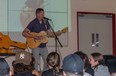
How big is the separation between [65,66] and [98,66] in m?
1.76

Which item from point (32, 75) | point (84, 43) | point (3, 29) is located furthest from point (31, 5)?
point (32, 75)

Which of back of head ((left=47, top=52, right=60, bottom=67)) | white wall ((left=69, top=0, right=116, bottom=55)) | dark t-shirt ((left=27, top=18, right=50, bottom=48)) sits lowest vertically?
back of head ((left=47, top=52, right=60, bottom=67))

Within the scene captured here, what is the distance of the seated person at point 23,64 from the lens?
3.14 m

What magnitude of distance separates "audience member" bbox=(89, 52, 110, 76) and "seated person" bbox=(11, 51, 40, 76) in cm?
106

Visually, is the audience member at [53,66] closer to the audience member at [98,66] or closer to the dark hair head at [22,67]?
the dark hair head at [22,67]

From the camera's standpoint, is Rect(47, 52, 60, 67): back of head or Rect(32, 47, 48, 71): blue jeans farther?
Rect(32, 47, 48, 71): blue jeans

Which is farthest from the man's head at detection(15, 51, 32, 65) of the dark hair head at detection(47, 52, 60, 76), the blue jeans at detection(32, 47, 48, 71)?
the blue jeans at detection(32, 47, 48, 71)

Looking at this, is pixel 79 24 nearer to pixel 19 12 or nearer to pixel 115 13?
pixel 115 13

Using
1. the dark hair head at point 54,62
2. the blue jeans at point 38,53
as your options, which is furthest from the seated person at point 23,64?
the blue jeans at point 38,53

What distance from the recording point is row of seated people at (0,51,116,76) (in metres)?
2.54

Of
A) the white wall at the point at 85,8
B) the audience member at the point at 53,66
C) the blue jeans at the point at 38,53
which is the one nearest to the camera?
the audience member at the point at 53,66

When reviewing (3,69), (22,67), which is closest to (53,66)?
(22,67)

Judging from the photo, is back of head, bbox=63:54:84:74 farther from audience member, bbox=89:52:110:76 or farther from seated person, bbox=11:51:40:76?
audience member, bbox=89:52:110:76

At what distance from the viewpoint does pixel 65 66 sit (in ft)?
8.29
